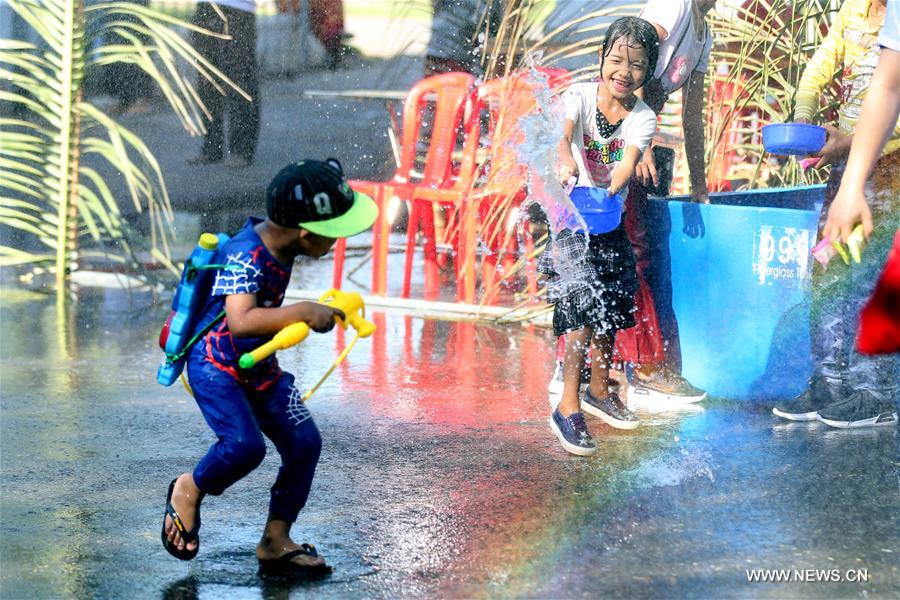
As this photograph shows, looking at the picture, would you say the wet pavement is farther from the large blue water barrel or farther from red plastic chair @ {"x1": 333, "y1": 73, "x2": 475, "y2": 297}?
red plastic chair @ {"x1": 333, "y1": 73, "x2": 475, "y2": 297}

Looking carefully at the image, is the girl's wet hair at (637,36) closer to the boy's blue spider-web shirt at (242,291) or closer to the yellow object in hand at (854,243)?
the yellow object in hand at (854,243)

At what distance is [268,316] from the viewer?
3219 mm

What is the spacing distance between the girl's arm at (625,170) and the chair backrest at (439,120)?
2.58 meters

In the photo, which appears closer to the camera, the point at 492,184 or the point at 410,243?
the point at 492,184

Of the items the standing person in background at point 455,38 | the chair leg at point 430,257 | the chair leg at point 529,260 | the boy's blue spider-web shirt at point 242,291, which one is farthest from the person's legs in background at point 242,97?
the boy's blue spider-web shirt at point 242,291

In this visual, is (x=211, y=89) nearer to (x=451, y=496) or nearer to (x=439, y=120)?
(x=439, y=120)

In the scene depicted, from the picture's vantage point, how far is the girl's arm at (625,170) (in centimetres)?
451

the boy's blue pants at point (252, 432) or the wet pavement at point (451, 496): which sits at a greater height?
the boy's blue pants at point (252, 432)

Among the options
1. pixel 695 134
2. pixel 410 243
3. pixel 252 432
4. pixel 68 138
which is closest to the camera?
pixel 252 432

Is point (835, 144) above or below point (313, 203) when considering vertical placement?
above

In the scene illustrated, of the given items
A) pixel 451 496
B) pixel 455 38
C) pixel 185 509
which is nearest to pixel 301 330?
pixel 185 509

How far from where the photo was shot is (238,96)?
10305mm

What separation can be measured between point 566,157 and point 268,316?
166 cm

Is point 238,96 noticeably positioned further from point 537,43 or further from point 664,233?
point 664,233
